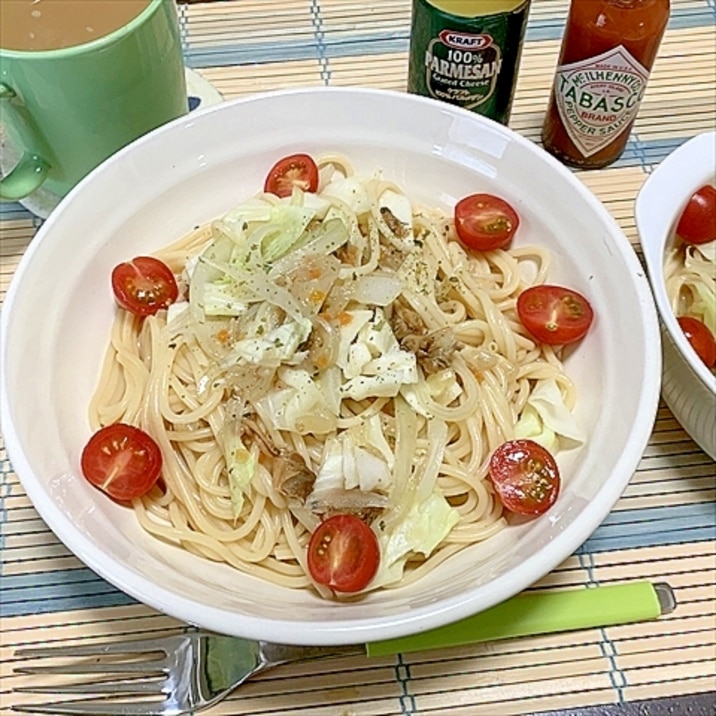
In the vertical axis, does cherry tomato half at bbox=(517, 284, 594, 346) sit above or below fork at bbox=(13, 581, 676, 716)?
above

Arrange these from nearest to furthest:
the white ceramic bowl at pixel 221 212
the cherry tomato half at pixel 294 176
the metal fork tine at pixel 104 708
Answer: the white ceramic bowl at pixel 221 212, the metal fork tine at pixel 104 708, the cherry tomato half at pixel 294 176

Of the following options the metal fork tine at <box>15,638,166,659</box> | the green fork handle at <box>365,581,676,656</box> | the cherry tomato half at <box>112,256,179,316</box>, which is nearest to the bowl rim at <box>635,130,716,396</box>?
the green fork handle at <box>365,581,676,656</box>

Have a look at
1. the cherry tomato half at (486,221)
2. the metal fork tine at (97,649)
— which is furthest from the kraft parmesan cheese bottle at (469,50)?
the metal fork tine at (97,649)

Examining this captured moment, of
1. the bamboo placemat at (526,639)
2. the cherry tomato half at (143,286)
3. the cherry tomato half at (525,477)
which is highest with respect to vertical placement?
the cherry tomato half at (143,286)

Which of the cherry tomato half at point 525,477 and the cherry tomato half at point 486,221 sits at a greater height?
the cherry tomato half at point 486,221

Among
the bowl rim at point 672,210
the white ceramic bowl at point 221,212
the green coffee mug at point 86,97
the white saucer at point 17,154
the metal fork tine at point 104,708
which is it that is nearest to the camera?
the white ceramic bowl at point 221,212

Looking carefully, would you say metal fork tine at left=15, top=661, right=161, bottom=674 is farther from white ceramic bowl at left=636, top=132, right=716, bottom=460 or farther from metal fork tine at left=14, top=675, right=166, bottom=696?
white ceramic bowl at left=636, top=132, right=716, bottom=460

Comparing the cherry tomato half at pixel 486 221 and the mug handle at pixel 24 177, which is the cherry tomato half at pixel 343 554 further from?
the mug handle at pixel 24 177

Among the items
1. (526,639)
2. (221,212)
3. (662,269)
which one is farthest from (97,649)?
(662,269)
